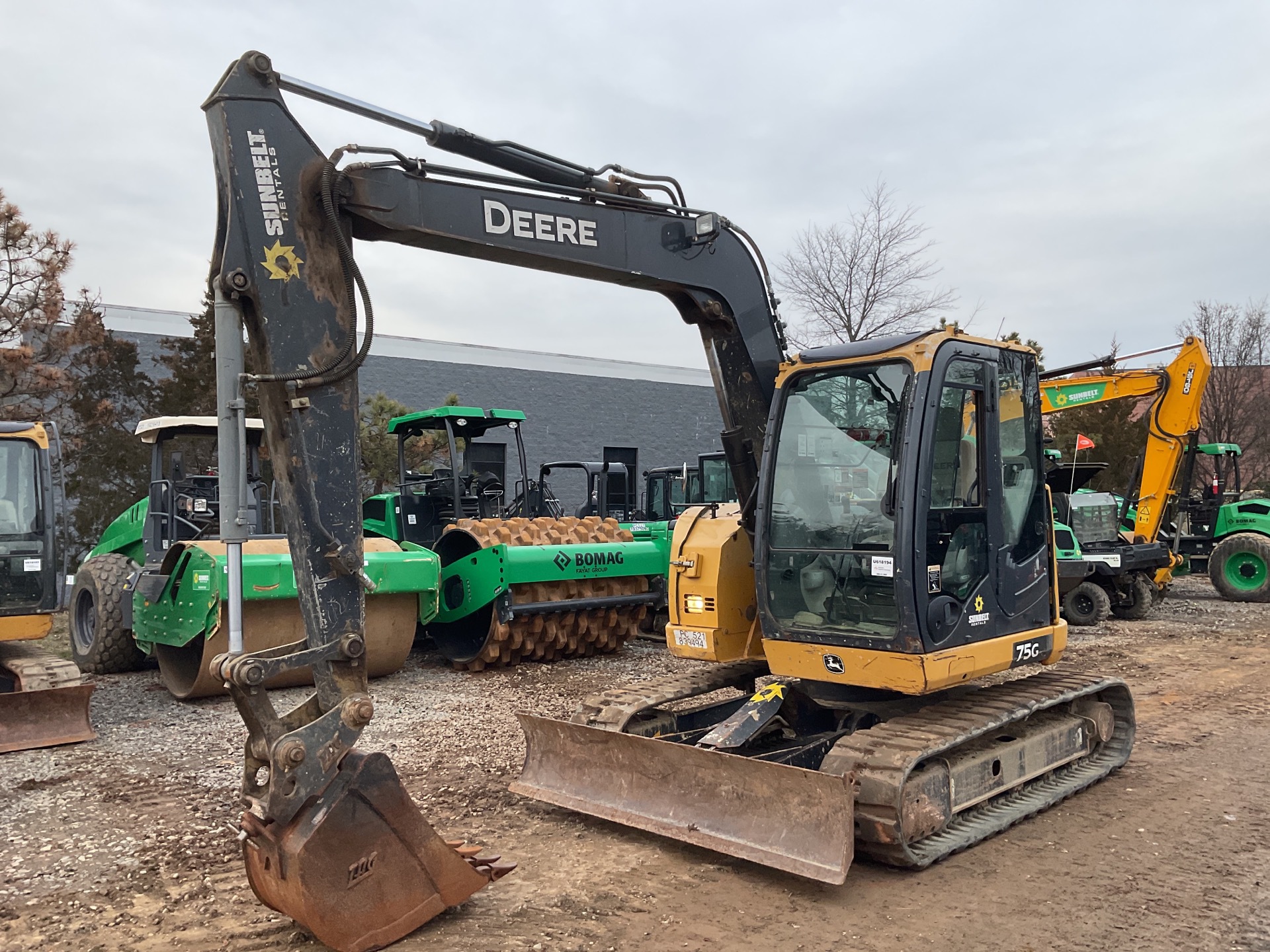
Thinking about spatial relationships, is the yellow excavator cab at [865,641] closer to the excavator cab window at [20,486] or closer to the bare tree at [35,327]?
the excavator cab window at [20,486]

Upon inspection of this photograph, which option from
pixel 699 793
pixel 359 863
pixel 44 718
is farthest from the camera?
pixel 44 718

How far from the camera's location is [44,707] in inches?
289

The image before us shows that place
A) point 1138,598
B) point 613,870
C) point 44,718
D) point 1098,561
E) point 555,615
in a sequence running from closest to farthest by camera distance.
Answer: point 613,870 < point 44,718 < point 555,615 < point 1098,561 < point 1138,598

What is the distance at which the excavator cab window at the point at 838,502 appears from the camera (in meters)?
5.11

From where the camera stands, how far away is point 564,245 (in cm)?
496

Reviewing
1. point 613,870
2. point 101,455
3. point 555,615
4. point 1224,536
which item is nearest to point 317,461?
point 613,870

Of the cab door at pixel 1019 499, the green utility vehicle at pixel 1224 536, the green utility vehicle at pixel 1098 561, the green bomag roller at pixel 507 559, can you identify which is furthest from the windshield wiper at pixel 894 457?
the green utility vehicle at pixel 1224 536

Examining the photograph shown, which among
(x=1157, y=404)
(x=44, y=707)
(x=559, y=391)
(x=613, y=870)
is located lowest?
(x=613, y=870)

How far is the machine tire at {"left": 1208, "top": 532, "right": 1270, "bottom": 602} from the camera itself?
1549cm

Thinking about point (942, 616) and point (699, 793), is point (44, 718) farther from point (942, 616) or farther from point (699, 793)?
point (942, 616)

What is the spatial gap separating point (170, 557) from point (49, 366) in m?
8.24

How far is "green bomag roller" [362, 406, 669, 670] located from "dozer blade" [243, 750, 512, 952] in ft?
19.0

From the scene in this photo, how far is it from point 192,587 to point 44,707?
141 cm

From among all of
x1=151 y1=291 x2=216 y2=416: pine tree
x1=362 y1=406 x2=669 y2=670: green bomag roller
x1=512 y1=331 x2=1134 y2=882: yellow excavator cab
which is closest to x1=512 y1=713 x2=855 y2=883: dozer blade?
x1=512 y1=331 x2=1134 y2=882: yellow excavator cab
